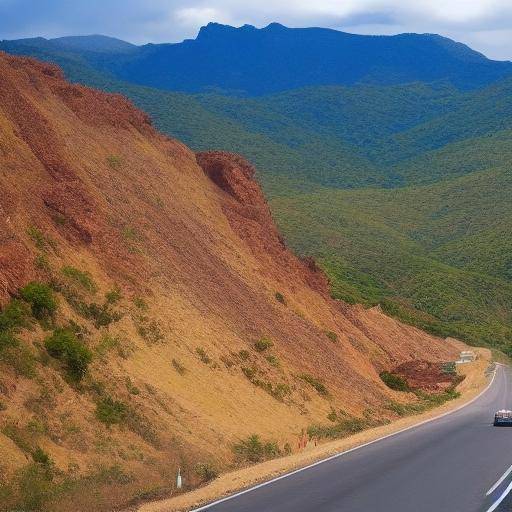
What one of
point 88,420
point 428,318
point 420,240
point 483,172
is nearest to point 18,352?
point 88,420

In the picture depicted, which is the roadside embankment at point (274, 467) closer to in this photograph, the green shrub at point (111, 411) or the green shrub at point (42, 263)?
the green shrub at point (111, 411)

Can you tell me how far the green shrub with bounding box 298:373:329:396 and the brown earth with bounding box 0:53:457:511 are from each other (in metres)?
0.11

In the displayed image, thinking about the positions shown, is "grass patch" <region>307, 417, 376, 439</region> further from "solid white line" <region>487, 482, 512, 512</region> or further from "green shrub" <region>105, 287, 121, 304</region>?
"solid white line" <region>487, 482, 512, 512</region>

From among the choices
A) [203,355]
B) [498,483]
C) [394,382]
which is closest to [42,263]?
[203,355]

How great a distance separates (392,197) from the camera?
135 m

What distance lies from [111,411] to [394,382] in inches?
982

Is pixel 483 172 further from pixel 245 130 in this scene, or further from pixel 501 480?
pixel 501 480

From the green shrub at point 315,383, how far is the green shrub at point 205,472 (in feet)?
39.1

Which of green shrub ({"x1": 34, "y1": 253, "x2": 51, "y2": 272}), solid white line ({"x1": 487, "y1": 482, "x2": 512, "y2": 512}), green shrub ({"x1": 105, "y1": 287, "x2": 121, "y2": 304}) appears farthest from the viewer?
green shrub ({"x1": 105, "y1": 287, "x2": 121, "y2": 304})

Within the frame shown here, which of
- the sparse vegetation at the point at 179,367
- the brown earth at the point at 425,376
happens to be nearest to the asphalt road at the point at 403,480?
the sparse vegetation at the point at 179,367

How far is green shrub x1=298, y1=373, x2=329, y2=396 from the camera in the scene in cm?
3209

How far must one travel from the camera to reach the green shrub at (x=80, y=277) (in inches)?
971

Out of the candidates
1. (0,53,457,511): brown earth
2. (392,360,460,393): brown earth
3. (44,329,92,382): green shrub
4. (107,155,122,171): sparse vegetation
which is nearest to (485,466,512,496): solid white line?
(0,53,457,511): brown earth

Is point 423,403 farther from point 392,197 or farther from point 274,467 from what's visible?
point 392,197
